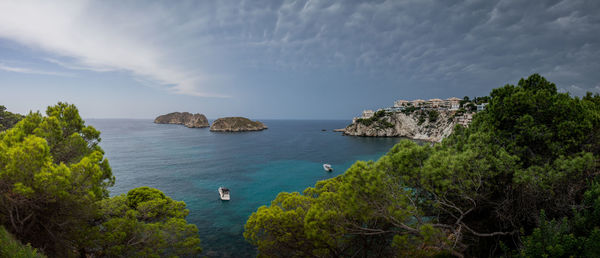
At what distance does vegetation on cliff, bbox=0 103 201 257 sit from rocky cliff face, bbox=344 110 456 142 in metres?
84.1

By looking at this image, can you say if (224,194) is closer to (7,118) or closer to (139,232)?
(139,232)

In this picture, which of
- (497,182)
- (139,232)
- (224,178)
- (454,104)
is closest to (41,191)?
(139,232)

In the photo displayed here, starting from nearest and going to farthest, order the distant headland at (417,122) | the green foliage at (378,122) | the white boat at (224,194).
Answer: the white boat at (224,194) → the distant headland at (417,122) → the green foliage at (378,122)

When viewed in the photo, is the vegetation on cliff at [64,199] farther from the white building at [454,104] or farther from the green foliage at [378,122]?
the white building at [454,104]

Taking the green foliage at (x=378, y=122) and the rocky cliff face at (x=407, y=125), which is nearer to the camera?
the rocky cliff face at (x=407, y=125)

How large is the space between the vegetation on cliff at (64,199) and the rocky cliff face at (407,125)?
84080 millimetres

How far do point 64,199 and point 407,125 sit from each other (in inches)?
3876

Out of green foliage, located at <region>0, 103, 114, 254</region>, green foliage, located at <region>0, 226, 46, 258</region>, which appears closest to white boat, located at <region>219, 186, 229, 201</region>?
green foliage, located at <region>0, 103, 114, 254</region>

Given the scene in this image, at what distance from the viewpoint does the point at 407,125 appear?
91.7 meters

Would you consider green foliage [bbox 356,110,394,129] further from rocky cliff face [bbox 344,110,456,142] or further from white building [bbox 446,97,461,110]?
white building [bbox 446,97,461,110]

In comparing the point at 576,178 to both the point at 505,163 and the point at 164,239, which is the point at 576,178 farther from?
the point at 164,239

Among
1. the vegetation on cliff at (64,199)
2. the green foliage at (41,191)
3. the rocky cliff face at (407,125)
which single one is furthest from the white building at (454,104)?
the green foliage at (41,191)

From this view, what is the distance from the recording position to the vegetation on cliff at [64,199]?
24.8 feet

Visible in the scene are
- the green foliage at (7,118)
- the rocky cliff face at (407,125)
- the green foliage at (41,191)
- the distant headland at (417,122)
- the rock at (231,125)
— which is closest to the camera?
the green foliage at (41,191)
